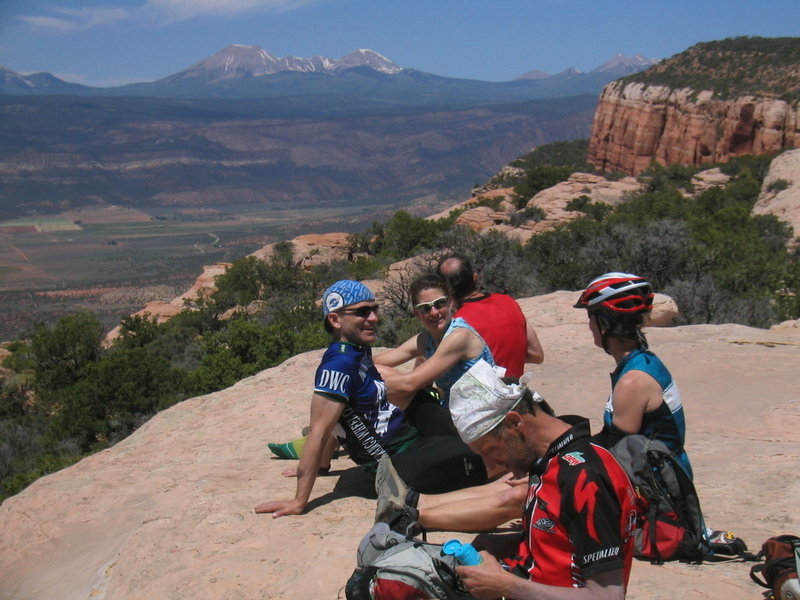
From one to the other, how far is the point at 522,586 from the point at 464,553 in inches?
9.6

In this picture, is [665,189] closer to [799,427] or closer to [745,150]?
[745,150]

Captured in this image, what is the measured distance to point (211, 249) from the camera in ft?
344

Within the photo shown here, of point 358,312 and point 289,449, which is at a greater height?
point 358,312

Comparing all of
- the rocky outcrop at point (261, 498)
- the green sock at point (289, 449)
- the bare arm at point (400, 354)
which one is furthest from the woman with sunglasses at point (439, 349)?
the green sock at point (289, 449)

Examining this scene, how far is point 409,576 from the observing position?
285cm

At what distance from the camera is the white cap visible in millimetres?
2787

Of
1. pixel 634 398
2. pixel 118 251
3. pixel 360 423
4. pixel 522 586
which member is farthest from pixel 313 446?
pixel 118 251

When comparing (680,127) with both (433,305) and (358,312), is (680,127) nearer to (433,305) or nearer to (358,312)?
(433,305)

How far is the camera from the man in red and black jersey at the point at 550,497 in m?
2.60

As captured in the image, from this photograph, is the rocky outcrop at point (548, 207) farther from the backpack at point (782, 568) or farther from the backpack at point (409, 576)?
the backpack at point (409, 576)

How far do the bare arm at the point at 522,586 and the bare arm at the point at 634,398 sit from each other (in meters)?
1.18

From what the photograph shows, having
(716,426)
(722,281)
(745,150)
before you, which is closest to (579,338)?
(716,426)

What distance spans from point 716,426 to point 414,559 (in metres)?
4.75

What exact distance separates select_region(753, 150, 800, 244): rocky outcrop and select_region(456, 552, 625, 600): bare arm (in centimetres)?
2225
